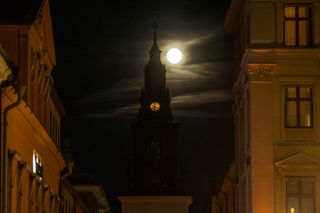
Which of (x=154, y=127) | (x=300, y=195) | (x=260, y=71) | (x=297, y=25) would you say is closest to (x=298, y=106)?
(x=260, y=71)

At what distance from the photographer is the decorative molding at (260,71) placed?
5372 cm

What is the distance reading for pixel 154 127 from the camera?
126188 millimetres

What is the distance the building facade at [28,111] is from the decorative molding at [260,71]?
8568 mm

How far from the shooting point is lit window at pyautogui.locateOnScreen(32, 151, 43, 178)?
4203cm

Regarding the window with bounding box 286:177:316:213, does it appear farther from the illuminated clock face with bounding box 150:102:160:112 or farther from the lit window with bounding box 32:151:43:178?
the illuminated clock face with bounding box 150:102:160:112

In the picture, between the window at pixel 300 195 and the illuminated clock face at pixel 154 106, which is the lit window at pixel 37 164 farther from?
the illuminated clock face at pixel 154 106

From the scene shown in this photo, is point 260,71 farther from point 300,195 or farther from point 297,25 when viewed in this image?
point 300,195

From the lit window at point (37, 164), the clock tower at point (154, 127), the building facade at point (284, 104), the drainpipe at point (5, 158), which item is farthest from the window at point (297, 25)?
the clock tower at point (154, 127)

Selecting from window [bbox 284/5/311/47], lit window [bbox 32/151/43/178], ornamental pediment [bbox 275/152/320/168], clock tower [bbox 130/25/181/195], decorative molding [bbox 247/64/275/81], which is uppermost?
clock tower [bbox 130/25/181/195]

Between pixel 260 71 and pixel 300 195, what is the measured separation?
5.57m

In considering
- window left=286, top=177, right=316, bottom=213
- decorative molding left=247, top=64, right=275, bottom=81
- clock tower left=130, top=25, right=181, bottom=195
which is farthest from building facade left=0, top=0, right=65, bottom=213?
clock tower left=130, top=25, right=181, bottom=195

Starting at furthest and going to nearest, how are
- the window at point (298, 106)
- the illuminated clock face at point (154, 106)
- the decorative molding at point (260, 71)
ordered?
the illuminated clock face at point (154, 106) → the window at point (298, 106) → the decorative molding at point (260, 71)

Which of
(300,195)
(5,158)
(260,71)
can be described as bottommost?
(5,158)

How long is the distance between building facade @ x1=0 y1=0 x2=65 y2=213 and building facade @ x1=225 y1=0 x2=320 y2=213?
874 centimetres
